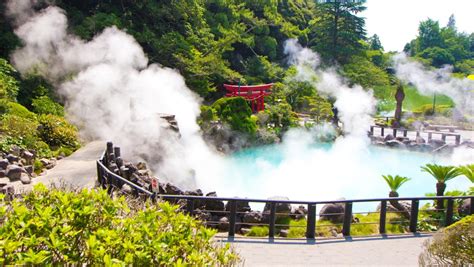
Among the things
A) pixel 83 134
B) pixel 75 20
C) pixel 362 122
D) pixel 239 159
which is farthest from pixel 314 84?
pixel 83 134

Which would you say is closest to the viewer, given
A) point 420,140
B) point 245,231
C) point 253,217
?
point 245,231

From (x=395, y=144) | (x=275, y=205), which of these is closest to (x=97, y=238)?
(x=275, y=205)

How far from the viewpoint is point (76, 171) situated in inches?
482

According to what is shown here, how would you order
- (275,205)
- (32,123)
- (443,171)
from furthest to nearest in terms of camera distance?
(32,123) → (443,171) → (275,205)

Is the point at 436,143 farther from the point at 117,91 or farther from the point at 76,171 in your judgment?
the point at 76,171

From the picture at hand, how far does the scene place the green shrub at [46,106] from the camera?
695 inches

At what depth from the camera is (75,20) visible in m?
23.4

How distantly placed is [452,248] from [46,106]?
17.0 meters

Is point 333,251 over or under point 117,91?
under

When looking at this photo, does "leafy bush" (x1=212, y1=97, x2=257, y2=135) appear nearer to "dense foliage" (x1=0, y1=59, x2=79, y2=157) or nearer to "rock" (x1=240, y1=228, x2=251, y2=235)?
"dense foliage" (x1=0, y1=59, x2=79, y2=157)

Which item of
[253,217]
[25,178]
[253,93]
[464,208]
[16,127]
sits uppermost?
[253,93]

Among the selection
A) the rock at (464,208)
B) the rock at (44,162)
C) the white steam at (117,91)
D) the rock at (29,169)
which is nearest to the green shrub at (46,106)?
the white steam at (117,91)

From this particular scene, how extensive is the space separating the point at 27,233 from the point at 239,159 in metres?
19.6

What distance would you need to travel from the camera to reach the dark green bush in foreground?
10.7 feet
